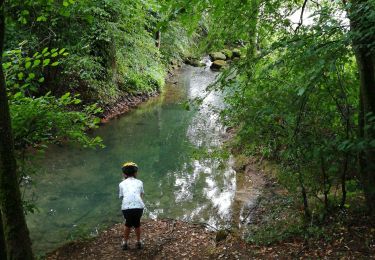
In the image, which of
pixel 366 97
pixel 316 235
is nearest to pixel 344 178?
pixel 316 235

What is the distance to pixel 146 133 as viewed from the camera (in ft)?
52.0

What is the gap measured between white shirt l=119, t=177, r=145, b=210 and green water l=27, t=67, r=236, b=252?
143 centimetres

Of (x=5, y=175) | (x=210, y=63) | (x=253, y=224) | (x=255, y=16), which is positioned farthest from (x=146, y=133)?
(x=210, y=63)

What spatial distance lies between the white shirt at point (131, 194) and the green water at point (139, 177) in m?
1.43

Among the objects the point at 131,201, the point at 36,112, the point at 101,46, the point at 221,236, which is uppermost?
the point at 101,46

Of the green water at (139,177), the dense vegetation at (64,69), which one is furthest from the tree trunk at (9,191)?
the green water at (139,177)

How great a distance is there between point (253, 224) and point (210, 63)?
28.4 meters

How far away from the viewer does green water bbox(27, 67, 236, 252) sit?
28.3 feet

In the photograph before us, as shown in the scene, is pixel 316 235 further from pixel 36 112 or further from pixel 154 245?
pixel 36 112

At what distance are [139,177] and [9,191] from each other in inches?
277

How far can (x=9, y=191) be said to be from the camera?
14.2 feet

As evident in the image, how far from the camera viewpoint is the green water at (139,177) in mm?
8641

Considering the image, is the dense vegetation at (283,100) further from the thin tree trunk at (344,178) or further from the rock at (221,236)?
the rock at (221,236)

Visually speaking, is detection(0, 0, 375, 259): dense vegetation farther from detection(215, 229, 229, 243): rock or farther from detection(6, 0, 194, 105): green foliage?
detection(6, 0, 194, 105): green foliage
